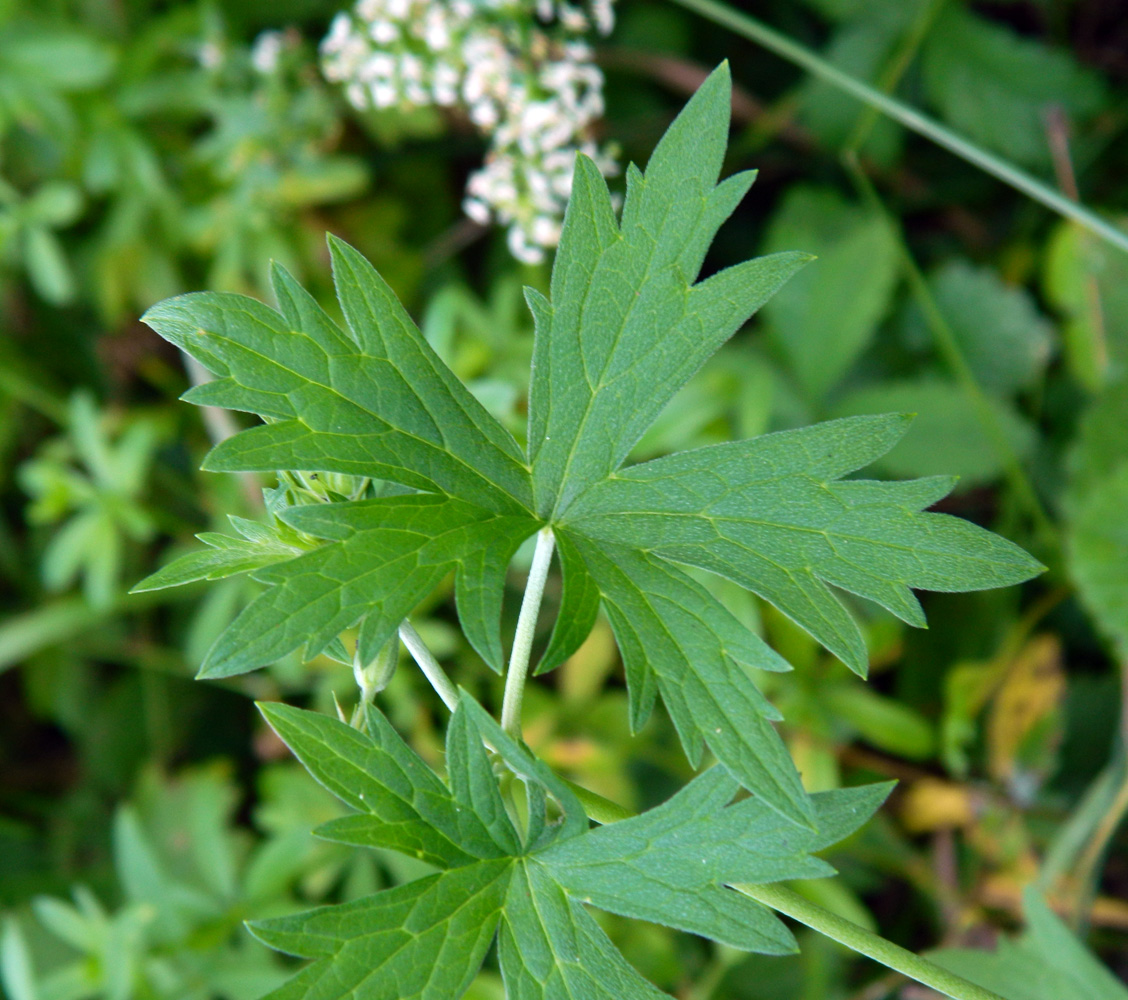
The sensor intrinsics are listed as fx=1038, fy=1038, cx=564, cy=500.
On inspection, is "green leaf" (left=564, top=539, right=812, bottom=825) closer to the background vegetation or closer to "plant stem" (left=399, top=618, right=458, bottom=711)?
"plant stem" (left=399, top=618, right=458, bottom=711)

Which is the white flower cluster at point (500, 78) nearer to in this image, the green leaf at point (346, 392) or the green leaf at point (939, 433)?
the green leaf at point (346, 392)

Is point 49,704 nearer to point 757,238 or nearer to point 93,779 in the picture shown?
point 93,779

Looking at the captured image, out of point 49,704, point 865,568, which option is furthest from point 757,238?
point 49,704

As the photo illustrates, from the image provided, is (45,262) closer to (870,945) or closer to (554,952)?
(554,952)

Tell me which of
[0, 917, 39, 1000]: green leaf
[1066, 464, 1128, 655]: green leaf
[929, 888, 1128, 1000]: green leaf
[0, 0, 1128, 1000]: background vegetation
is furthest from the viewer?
[0, 0, 1128, 1000]: background vegetation

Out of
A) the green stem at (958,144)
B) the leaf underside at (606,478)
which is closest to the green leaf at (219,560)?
the leaf underside at (606,478)

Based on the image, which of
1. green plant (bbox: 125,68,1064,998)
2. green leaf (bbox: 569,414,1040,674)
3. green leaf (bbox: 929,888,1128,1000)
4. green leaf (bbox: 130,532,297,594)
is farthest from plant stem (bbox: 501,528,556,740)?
green leaf (bbox: 929,888,1128,1000)

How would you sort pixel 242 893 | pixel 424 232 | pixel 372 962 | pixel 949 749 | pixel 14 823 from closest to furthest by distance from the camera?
pixel 372 962 < pixel 949 749 < pixel 242 893 < pixel 14 823 < pixel 424 232
